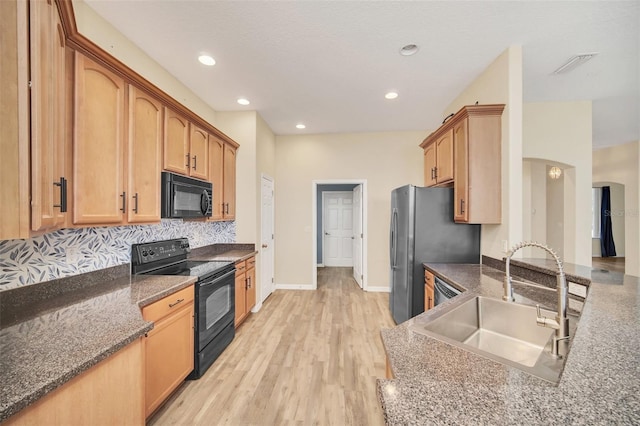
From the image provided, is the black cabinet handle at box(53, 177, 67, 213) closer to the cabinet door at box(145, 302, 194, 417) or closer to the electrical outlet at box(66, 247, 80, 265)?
the electrical outlet at box(66, 247, 80, 265)

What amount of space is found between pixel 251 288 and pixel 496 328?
2732 millimetres

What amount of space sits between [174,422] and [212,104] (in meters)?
3.39

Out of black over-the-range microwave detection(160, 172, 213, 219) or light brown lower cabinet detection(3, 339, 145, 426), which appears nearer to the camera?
light brown lower cabinet detection(3, 339, 145, 426)

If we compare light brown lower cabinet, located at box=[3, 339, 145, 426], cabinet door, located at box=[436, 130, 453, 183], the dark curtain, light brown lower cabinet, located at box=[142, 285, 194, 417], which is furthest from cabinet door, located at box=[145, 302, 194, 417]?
the dark curtain

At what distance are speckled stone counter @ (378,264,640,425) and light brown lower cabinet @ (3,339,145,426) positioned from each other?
1.13m

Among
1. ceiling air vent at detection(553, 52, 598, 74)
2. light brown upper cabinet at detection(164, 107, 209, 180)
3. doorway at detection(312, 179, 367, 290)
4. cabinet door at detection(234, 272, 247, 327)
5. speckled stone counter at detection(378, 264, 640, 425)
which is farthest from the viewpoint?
doorway at detection(312, 179, 367, 290)

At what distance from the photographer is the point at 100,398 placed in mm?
1059

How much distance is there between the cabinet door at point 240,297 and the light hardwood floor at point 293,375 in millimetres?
173

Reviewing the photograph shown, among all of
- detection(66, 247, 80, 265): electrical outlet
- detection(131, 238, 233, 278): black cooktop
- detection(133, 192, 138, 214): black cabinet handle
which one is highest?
detection(133, 192, 138, 214): black cabinet handle

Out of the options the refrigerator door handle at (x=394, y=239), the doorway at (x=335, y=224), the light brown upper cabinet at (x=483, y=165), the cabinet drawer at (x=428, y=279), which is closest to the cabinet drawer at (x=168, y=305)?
the cabinet drawer at (x=428, y=279)

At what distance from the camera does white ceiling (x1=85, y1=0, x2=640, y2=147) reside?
72.5 inches

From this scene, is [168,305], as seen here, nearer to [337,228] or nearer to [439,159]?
[439,159]

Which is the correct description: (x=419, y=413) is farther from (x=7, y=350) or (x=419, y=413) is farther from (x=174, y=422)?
(x=174, y=422)

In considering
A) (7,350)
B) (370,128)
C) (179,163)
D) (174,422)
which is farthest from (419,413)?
(370,128)
